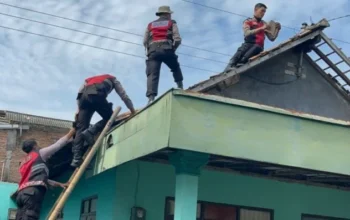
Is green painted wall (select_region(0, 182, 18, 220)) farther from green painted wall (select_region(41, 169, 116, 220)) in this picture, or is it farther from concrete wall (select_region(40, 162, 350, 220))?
concrete wall (select_region(40, 162, 350, 220))

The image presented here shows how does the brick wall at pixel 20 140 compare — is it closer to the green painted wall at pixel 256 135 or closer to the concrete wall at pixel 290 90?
the concrete wall at pixel 290 90

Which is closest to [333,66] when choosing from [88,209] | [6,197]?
[88,209]

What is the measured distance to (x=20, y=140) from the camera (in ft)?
81.4

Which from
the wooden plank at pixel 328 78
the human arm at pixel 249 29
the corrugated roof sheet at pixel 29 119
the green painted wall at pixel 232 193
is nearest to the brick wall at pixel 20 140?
the corrugated roof sheet at pixel 29 119

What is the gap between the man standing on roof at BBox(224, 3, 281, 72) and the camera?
10719 millimetres

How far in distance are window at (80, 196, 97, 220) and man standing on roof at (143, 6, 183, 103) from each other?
292 cm

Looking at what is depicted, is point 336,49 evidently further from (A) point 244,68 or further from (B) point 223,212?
(B) point 223,212

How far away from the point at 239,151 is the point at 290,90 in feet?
18.1

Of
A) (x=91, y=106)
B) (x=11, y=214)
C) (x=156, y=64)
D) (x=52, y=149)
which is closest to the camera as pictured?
(x=52, y=149)

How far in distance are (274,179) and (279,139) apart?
3.54 meters

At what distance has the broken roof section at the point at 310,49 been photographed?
35.0ft

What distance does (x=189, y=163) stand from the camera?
6.78 metres

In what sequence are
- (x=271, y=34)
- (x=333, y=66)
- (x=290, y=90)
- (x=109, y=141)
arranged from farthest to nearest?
(x=333, y=66) → (x=290, y=90) → (x=271, y=34) → (x=109, y=141)

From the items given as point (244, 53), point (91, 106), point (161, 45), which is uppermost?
point (244, 53)
